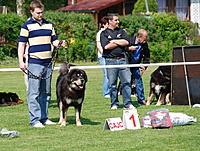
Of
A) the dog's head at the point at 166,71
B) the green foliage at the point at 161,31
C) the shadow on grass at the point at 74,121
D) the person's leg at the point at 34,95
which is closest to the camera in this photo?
the person's leg at the point at 34,95

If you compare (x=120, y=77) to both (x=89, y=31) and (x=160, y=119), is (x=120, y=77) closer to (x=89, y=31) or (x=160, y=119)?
(x=160, y=119)

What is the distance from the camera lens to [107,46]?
10078 mm

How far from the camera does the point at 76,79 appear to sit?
816 cm

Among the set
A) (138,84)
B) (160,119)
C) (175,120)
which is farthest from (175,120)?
(138,84)

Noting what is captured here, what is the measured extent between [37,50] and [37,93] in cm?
71

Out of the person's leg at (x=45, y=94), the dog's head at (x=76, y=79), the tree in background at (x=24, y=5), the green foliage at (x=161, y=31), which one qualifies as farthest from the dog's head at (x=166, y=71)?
the tree in background at (x=24, y=5)

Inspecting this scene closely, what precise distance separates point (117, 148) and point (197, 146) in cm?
100

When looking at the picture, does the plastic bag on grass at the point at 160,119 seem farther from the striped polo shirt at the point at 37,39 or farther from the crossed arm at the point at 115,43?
the crossed arm at the point at 115,43

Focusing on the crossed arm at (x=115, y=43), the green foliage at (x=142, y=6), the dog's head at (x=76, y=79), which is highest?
the green foliage at (x=142, y=6)

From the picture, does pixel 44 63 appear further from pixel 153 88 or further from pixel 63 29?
pixel 63 29

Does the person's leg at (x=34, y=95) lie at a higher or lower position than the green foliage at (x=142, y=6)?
lower

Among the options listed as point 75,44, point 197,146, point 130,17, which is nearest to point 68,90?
point 197,146

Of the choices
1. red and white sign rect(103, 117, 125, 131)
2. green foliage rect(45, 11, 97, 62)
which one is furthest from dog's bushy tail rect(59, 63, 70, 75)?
green foliage rect(45, 11, 97, 62)

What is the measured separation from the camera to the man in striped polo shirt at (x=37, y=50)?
7.99 m
